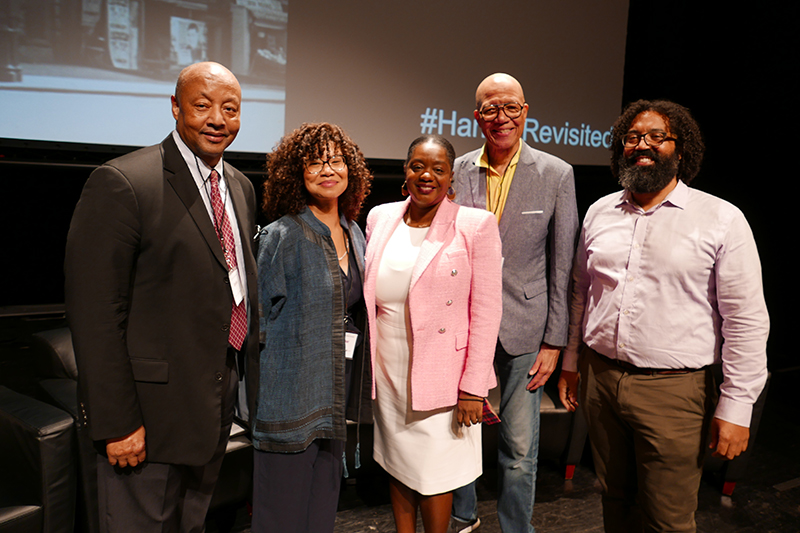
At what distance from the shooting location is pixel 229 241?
1606 millimetres

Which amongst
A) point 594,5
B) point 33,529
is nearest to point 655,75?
point 594,5

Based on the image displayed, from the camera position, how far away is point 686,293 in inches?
67.8

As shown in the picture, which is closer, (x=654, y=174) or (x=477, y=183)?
(x=654, y=174)

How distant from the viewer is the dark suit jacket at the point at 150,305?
4.40ft

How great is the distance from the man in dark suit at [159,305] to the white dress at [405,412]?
0.50m

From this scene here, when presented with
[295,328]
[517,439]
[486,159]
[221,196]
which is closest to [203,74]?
[221,196]

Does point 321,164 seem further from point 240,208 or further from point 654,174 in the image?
point 654,174

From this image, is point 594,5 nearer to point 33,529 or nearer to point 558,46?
point 558,46

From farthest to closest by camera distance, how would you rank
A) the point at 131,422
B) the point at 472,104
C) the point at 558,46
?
the point at 558,46, the point at 472,104, the point at 131,422

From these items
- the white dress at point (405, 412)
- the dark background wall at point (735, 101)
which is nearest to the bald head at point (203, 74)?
the white dress at point (405, 412)

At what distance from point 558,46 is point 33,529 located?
475 centimetres

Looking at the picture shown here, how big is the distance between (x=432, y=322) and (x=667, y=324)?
2.54 feet

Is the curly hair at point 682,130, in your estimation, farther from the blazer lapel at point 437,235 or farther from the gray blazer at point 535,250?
the blazer lapel at point 437,235

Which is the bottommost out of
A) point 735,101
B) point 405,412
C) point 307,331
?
point 405,412
